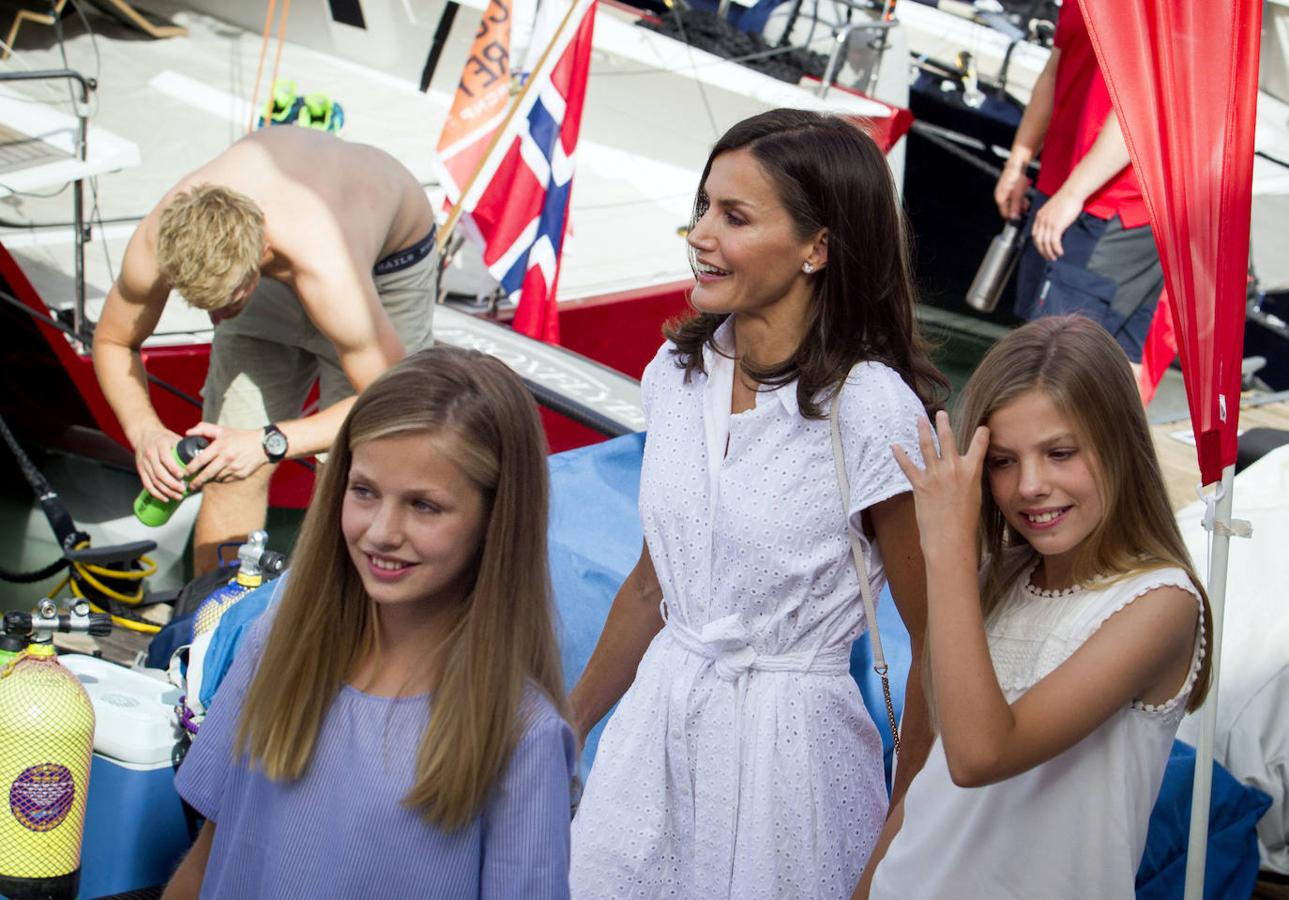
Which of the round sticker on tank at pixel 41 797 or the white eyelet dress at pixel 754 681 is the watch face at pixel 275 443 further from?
the white eyelet dress at pixel 754 681

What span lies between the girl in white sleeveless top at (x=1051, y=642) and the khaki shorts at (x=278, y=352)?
Result: 244cm

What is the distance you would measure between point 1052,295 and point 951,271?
22.4ft

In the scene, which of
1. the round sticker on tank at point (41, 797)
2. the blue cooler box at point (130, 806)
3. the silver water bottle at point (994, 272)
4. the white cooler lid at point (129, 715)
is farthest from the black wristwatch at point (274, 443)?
the silver water bottle at point (994, 272)

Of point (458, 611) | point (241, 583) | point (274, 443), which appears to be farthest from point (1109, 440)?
point (274, 443)

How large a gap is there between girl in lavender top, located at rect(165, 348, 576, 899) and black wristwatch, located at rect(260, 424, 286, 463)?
1879 millimetres

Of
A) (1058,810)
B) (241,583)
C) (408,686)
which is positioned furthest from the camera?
(241,583)

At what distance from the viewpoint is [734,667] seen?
183 cm

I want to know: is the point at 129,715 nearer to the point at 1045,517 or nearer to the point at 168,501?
the point at 168,501

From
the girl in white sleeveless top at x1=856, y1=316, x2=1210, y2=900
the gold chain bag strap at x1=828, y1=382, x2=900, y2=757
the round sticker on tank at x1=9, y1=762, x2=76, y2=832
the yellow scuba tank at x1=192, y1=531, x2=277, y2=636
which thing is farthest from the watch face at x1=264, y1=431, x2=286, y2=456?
the girl in white sleeveless top at x1=856, y1=316, x2=1210, y2=900

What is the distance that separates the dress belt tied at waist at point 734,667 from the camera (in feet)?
5.95

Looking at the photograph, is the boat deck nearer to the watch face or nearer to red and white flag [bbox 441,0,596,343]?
red and white flag [bbox 441,0,596,343]

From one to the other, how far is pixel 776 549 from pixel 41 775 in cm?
113

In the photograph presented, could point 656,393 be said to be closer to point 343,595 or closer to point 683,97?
point 343,595

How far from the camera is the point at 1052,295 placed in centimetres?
433
